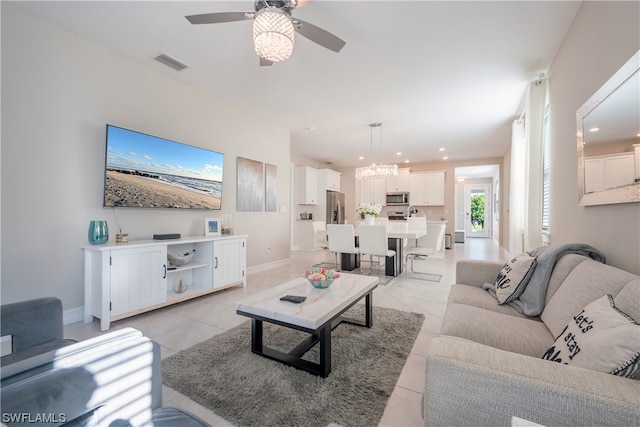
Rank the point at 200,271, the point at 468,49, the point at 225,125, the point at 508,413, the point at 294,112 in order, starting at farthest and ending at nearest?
the point at 294,112 < the point at 225,125 < the point at 200,271 < the point at 468,49 < the point at 508,413

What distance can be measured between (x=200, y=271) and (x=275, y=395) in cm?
228

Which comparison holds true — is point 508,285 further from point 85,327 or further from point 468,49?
point 85,327

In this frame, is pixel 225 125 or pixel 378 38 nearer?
pixel 378 38

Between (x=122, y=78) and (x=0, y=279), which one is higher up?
(x=122, y=78)

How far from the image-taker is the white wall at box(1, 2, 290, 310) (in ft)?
7.15

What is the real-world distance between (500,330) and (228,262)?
2986 mm

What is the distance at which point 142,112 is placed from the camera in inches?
119

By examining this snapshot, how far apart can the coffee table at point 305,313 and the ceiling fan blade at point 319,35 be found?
73.6 inches

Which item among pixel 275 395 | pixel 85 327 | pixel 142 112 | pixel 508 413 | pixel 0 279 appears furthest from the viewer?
pixel 142 112

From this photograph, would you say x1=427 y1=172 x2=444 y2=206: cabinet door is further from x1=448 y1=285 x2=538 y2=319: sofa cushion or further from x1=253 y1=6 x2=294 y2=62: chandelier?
x1=253 y1=6 x2=294 y2=62: chandelier

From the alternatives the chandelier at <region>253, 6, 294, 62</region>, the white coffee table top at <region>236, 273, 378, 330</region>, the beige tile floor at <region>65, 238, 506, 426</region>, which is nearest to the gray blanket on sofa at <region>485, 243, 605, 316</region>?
the beige tile floor at <region>65, 238, 506, 426</region>

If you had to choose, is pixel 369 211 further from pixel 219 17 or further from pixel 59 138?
pixel 59 138

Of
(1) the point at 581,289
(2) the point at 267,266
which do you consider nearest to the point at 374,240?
(2) the point at 267,266

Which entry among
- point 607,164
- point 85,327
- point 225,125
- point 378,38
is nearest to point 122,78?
point 225,125
